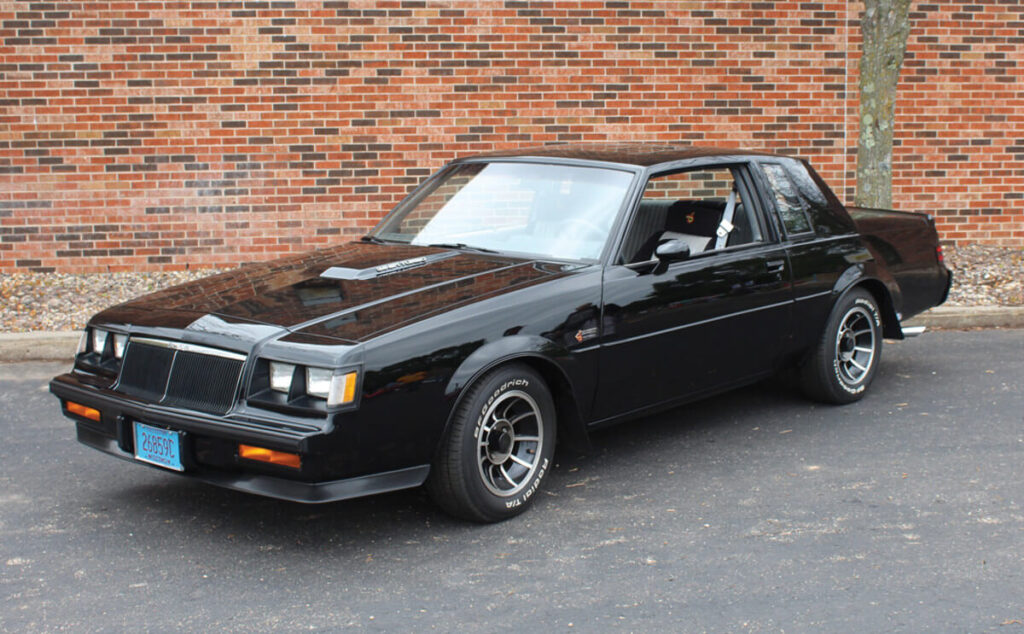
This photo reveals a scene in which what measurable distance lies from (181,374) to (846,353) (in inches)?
156

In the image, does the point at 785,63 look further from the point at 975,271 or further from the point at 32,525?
the point at 32,525

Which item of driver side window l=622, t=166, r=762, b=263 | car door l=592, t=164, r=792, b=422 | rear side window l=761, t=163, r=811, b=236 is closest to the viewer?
car door l=592, t=164, r=792, b=422

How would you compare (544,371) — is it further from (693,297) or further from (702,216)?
(702,216)

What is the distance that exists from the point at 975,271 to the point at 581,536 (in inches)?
283

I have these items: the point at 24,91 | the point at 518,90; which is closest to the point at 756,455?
the point at 518,90

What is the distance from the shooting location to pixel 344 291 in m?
4.68

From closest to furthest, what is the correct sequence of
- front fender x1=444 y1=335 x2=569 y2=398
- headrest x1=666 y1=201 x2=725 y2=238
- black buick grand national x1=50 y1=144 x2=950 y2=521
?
black buick grand national x1=50 y1=144 x2=950 y2=521 → front fender x1=444 y1=335 x2=569 y2=398 → headrest x1=666 y1=201 x2=725 y2=238

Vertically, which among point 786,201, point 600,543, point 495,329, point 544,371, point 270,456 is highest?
point 786,201

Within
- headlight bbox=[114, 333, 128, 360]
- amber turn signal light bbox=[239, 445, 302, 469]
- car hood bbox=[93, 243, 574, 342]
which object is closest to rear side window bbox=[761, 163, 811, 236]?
car hood bbox=[93, 243, 574, 342]

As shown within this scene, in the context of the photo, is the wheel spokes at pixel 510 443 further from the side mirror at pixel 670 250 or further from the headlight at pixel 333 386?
the side mirror at pixel 670 250

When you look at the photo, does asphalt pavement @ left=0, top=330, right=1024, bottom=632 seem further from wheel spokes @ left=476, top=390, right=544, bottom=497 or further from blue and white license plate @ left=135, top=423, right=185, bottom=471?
blue and white license plate @ left=135, top=423, right=185, bottom=471

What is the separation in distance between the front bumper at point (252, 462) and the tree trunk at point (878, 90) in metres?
6.56

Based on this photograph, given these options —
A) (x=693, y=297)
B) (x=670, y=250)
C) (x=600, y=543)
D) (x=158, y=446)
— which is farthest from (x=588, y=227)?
(x=158, y=446)

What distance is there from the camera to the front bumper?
3926mm
